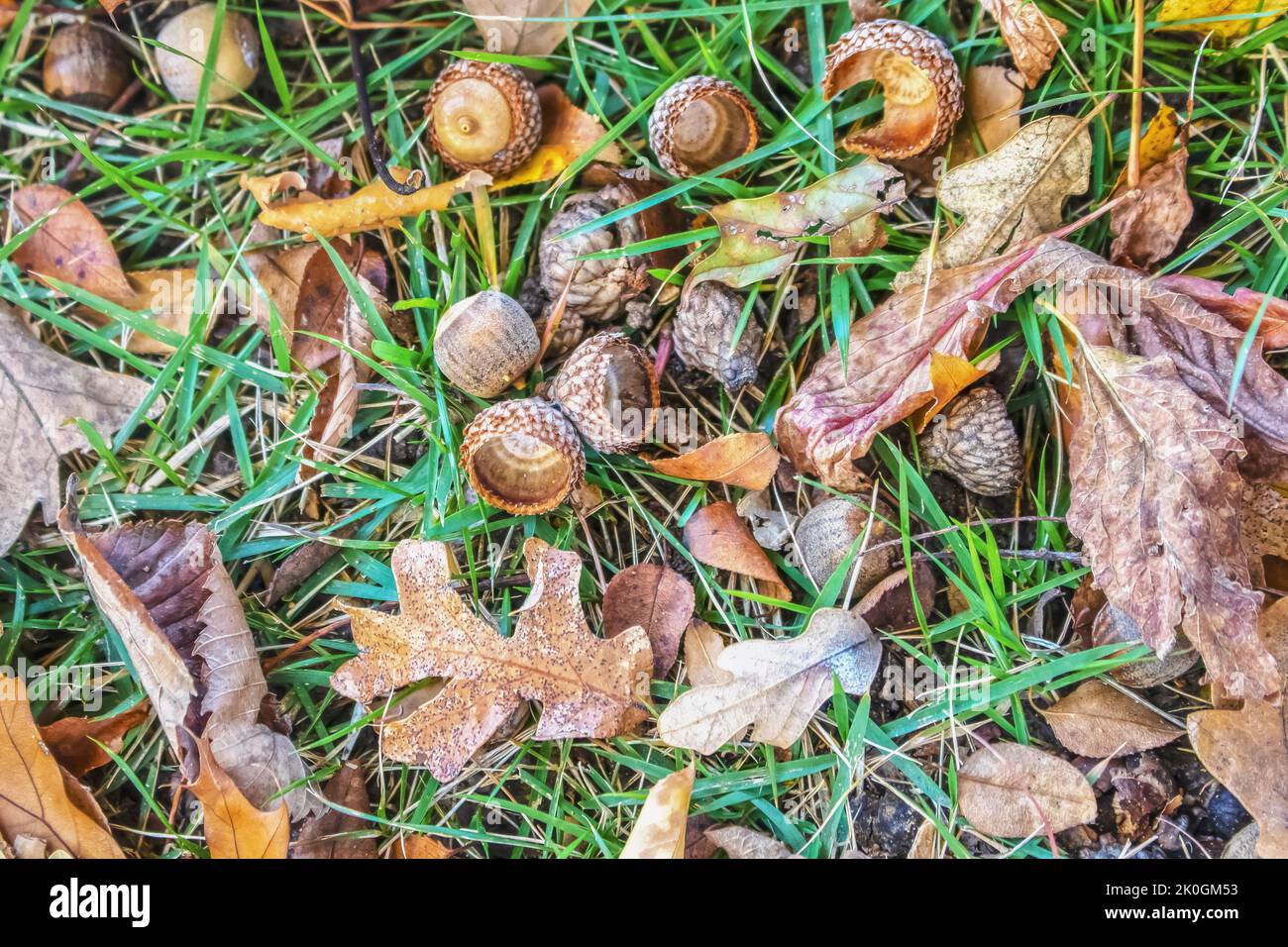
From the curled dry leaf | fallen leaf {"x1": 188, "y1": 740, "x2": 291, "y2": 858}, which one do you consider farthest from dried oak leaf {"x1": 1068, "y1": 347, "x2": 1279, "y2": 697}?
fallen leaf {"x1": 188, "y1": 740, "x2": 291, "y2": 858}

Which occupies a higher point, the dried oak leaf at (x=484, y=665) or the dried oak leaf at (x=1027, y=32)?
the dried oak leaf at (x=1027, y=32)

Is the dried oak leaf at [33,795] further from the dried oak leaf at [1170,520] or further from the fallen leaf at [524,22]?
the dried oak leaf at [1170,520]

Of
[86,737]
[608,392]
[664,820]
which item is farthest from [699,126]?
[86,737]

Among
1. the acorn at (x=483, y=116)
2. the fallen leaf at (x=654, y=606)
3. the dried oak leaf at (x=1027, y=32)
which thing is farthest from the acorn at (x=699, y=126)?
the fallen leaf at (x=654, y=606)
